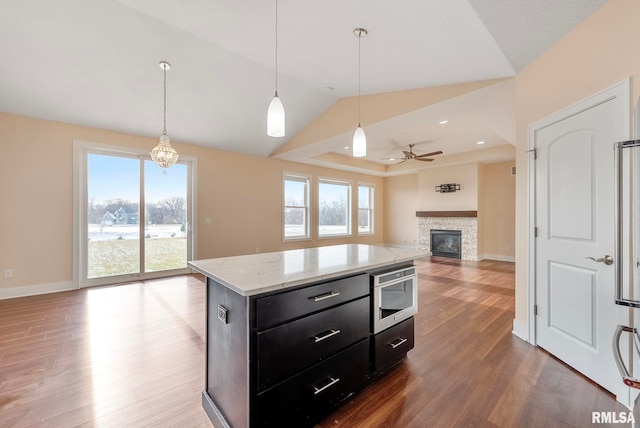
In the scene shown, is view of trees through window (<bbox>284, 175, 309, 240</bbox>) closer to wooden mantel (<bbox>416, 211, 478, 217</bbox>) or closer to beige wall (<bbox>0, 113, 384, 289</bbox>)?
beige wall (<bbox>0, 113, 384, 289</bbox>)

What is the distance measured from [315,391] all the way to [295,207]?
234 inches

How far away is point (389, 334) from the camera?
2.07 m

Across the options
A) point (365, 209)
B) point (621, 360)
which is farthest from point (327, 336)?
point (365, 209)

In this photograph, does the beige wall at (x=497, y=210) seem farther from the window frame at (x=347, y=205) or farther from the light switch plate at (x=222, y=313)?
the light switch plate at (x=222, y=313)

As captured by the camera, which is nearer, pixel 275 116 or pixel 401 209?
pixel 275 116

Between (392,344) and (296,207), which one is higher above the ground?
(296,207)

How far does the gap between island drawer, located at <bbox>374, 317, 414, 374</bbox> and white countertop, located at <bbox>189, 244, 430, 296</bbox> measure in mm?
544

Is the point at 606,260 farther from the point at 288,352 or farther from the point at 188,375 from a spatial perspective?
the point at 188,375

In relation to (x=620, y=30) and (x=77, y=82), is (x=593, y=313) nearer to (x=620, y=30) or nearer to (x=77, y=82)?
(x=620, y=30)

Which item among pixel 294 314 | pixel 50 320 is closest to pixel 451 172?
pixel 294 314

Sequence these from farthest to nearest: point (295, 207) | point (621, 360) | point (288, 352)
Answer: point (295, 207) < point (288, 352) < point (621, 360)

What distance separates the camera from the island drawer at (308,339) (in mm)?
1346

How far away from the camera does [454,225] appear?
7598 millimetres

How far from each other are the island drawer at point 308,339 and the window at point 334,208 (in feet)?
19.6
